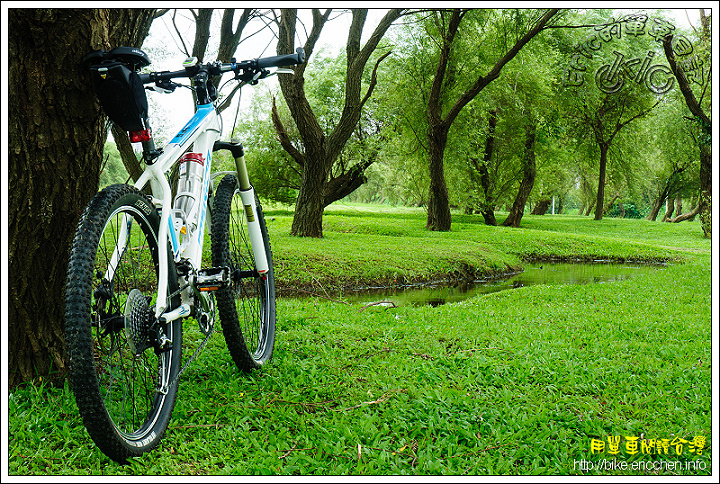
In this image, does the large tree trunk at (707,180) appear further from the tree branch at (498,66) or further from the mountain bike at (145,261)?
the mountain bike at (145,261)

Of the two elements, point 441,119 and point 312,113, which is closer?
point 312,113

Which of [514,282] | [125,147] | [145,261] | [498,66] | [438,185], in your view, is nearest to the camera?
[145,261]

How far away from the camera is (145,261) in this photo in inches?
118

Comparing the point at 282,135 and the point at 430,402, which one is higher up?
the point at 282,135

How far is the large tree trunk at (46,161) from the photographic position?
2.40 m

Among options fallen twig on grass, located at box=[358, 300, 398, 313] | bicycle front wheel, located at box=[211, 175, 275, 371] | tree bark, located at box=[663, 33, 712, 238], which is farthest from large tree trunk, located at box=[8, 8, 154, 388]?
tree bark, located at box=[663, 33, 712, 238]

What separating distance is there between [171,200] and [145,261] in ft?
2.44

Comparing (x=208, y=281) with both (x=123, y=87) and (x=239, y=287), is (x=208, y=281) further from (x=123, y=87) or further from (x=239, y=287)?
(x=123, y=87)

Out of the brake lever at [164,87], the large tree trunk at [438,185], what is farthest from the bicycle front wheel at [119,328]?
the large tree trunk at [438,185]

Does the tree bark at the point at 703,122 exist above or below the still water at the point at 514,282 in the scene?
above

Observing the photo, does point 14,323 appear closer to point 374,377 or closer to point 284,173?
point 374,377

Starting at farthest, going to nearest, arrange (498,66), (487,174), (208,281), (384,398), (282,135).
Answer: (487,174) < (498,66) < (282,135) < (384,398) < (208,281)

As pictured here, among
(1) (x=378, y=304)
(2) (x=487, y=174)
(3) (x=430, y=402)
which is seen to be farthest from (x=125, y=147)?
(2) (x=487, y=174)

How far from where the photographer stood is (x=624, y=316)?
4973 millimetres
